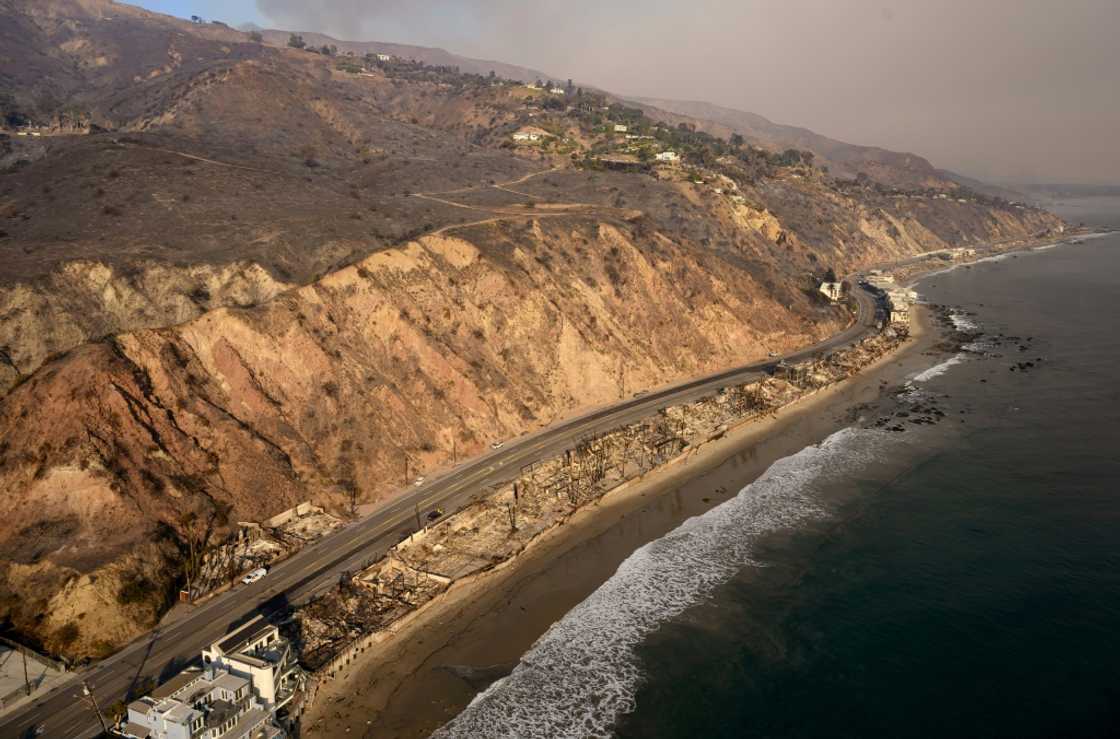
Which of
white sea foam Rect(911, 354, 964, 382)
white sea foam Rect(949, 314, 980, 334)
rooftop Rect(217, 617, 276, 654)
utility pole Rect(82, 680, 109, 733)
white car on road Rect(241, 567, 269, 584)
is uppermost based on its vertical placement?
white sea foam Rect(949, 314, 980, 334)

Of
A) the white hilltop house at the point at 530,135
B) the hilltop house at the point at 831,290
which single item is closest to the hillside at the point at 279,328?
the hilltop house at the point at 831,290

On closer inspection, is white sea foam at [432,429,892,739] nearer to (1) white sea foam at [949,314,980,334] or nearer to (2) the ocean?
(2) the ocean

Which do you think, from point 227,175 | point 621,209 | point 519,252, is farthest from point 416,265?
point 621,209

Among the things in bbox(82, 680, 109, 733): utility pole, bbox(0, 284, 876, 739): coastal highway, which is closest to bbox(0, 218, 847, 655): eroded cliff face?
bbox(0, 284, 876, 739): coastal highway

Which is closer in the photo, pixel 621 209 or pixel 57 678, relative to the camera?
pixel 57 678

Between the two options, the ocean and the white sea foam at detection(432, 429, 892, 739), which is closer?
the ocean

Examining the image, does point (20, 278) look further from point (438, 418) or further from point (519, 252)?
point (519, 252)
